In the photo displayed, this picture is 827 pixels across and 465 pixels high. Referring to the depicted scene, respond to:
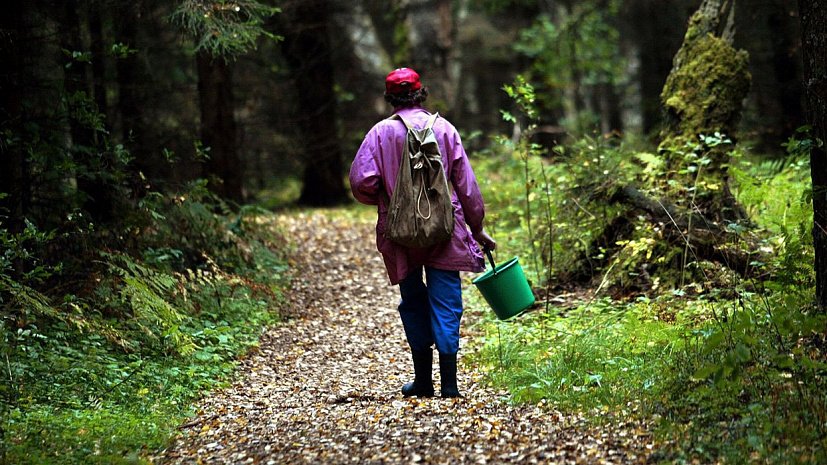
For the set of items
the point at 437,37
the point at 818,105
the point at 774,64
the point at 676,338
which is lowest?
the point at 676,338

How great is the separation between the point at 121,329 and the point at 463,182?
9.75 feet

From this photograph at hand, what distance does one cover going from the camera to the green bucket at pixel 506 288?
17.8ft

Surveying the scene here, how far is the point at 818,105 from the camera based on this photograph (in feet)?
14.9

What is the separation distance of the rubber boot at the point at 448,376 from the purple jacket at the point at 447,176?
24.2 inches

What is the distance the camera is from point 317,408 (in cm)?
525

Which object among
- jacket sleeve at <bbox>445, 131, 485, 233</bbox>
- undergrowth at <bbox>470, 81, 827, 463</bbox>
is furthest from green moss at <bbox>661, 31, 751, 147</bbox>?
jacket sleeve at <bbox>445, 131, 485, 233</bbox>

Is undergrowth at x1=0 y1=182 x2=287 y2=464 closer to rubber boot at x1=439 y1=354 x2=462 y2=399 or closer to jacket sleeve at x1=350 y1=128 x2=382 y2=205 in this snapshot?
rubber boot at x1=439 y1=354 x2=462 y2=399

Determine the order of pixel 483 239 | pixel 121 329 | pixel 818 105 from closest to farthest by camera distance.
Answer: pixel 818 105 → pixel 483 239 → pixel 121 329

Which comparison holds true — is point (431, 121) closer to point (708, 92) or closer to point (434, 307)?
point (434, 307)

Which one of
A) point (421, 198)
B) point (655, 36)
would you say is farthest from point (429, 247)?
point (655, 36)

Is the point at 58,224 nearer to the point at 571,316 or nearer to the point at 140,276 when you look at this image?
the point at 140,276

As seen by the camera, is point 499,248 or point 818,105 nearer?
point 818,105

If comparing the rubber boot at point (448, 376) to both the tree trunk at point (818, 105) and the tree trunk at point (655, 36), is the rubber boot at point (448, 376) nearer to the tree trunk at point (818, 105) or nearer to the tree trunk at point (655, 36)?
the tree trunk at point (818, 105)

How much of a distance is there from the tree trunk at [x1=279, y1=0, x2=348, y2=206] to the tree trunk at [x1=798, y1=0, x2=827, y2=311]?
33.7ft
